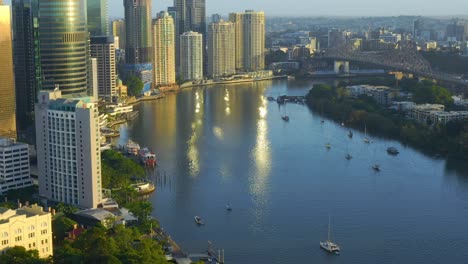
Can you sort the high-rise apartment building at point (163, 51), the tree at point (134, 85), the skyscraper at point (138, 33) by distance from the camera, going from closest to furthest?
the tree at point (134, 85) < the skyscraper at point (138, 33) < the high-rise apartment building at point (163, 51)

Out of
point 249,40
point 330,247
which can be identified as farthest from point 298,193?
point 249,40

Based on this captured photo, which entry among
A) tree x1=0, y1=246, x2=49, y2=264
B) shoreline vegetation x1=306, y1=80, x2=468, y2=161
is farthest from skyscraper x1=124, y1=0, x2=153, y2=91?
tree x1=0, y1=246, x2=49, y2=264

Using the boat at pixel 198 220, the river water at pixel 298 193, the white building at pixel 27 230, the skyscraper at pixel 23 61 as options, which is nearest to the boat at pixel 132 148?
the river water at pixel 298 193

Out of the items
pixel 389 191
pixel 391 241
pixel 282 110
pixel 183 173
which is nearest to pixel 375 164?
pixel 389 191

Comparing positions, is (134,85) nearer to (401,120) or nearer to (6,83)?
(6,83)

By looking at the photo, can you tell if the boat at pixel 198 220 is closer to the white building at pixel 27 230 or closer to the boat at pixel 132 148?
the white building at pixel 27 230

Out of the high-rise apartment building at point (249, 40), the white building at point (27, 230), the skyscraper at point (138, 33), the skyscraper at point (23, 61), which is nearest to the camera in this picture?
the white building at point (27, 230)

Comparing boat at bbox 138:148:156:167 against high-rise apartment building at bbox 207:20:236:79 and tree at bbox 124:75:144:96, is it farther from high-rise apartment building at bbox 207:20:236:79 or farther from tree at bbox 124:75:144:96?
high-rise apartment building at bbox 207:20:236:79

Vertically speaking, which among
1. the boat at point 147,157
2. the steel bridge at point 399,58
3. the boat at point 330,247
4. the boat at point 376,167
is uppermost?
the steel bridge at point 399,58
